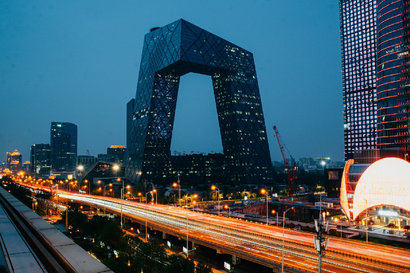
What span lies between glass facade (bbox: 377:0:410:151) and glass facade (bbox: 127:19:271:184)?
64.1 metres

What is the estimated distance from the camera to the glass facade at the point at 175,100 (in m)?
149

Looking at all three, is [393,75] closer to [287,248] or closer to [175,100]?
[175,100]

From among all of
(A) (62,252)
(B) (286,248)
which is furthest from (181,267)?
(B) (286,248)

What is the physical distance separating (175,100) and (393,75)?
10959 centimetres

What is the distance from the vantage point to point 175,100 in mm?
159750

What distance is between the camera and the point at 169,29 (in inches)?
6083

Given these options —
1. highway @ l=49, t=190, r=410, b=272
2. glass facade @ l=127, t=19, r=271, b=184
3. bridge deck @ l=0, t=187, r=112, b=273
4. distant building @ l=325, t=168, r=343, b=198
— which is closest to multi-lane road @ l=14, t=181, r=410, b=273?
highway @ l=49, t=190, r=410, b=272

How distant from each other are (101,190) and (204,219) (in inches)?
3979

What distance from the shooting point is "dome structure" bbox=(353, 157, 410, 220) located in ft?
226

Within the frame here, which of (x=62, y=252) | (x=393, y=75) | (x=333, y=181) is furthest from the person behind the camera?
(x=393, y=75)

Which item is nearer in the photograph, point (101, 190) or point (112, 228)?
point (112, 228)

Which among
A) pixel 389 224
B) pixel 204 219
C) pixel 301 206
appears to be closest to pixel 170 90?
pixel 301 206

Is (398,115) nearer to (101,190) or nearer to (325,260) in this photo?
(325,260)

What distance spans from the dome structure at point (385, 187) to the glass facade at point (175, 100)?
3454 inches
